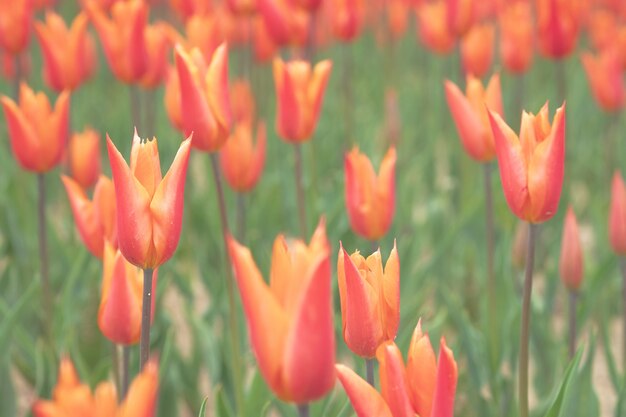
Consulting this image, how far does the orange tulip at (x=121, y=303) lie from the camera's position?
1.26 m

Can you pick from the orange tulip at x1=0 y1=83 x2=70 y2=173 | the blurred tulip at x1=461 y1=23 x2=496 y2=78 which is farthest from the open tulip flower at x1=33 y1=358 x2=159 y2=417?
the blurred tulip at x1=461 y1=23 x2=496 y2=78

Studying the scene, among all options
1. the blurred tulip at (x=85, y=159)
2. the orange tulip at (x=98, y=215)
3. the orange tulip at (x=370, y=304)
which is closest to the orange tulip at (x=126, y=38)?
the blurred tulip at (x=85, y=159)

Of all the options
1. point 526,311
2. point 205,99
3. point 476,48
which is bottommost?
point 526,311

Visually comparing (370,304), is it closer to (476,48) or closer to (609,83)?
(609,83)

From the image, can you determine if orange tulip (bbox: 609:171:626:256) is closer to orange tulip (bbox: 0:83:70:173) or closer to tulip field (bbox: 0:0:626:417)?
tulip field (bbox: 0:0:626:417)

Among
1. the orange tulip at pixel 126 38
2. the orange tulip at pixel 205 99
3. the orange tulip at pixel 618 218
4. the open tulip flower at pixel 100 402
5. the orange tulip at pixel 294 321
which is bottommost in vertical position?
the open tulip flower at pixel 100 402

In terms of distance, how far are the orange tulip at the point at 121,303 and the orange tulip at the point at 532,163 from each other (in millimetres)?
487

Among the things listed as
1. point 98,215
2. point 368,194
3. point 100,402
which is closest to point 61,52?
point 98,215

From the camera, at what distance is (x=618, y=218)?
6.12 ft

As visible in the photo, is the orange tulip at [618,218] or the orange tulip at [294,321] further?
the orange tulip at [618,218]

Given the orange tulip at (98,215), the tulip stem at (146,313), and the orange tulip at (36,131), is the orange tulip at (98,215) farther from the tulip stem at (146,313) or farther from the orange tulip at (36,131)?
the tulip stem at (146,313)

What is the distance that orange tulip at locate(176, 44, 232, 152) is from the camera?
147cm

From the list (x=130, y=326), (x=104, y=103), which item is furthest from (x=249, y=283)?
(x=104, y=103)

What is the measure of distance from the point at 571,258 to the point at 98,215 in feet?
3.03
